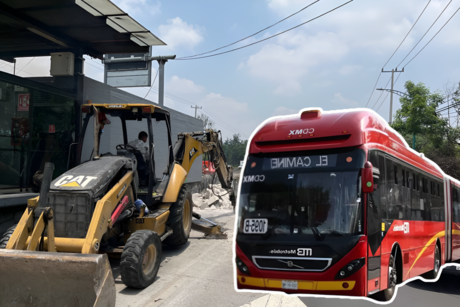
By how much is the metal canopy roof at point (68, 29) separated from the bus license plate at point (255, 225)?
739 cm

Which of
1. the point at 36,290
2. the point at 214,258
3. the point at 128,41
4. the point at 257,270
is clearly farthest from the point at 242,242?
the point at 128,41

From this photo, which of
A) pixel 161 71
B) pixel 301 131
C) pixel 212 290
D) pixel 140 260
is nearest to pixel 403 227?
pixel 301 131

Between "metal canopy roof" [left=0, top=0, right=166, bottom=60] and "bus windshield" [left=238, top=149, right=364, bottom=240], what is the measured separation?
703 cm

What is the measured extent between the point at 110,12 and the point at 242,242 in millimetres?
7957

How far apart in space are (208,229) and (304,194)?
6.32 metres

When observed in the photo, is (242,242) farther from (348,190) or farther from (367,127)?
(367,127)

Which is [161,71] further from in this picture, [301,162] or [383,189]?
[383,189]

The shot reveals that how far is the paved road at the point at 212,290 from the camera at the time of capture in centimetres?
643

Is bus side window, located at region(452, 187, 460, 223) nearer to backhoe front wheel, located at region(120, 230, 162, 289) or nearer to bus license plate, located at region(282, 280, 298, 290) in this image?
bus license plate, located at region(282, 280, 298, 290)

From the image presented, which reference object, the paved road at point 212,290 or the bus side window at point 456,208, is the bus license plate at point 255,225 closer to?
the paved road at point 212,290

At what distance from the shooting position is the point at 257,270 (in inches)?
223

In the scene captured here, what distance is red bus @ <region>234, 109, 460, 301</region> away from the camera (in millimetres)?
5242

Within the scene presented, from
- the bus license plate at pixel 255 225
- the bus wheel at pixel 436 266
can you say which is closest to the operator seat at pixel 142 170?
the bus license plate at pixel 255 225

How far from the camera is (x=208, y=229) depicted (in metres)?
11.6
